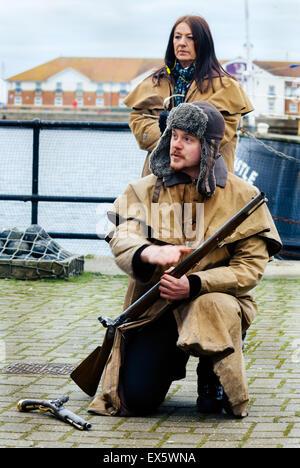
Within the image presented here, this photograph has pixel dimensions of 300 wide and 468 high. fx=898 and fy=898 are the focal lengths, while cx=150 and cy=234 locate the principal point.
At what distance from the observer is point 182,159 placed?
4312 millimetres

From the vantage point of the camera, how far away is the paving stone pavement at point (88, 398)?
3.93 metres

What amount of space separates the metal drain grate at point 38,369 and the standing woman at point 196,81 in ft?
4.68

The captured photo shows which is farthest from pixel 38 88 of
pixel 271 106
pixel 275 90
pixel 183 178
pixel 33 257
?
pixel 183 178

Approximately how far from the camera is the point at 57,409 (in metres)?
4.23

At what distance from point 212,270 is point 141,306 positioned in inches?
15.4

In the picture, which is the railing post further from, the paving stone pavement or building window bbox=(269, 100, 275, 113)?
building window bbox=(269, 100, 275, 113)

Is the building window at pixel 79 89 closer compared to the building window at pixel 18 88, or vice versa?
the building window at pixel 18 88

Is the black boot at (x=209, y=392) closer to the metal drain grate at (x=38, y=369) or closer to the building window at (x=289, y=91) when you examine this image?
the metal drain grate at (x=38, y=369)

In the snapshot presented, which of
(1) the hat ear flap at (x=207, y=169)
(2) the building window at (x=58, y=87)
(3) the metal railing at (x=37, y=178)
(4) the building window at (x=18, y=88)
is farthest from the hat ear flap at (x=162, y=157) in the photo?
(2) the building window at (x=58, y=87)

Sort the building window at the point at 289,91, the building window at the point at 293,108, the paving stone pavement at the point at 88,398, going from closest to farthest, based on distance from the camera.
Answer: the paving stone pavement at the point at 88,398 → the building window at the point at 289,91 → the building window at the point at 293,108

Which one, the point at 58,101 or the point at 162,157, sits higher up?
the point at 58,101

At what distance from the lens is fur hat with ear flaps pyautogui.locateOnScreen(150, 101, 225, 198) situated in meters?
4.26

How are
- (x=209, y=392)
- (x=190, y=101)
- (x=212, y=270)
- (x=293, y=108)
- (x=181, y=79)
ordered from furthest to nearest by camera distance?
(x=293, y=108) → (x=181, y=79) → (x=190, y=101) → (x=209, y=392) → (x=212, y=270)

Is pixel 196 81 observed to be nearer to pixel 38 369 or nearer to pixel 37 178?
pixel 38 369
